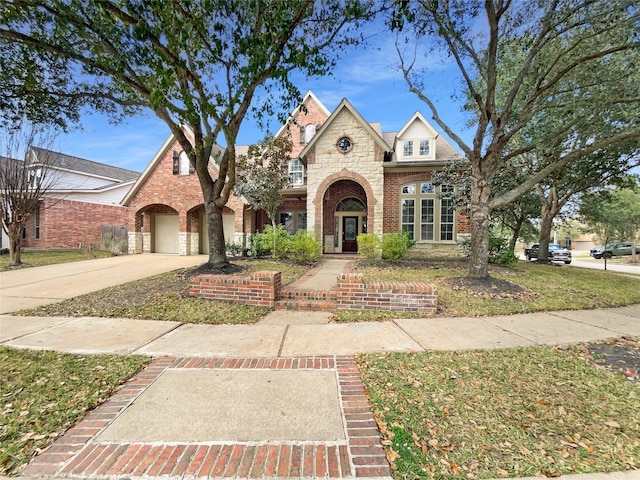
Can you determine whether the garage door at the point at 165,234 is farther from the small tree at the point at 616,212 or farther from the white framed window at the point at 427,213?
the small tree at the point at 616,212

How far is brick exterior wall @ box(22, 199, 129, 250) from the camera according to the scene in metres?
18.8

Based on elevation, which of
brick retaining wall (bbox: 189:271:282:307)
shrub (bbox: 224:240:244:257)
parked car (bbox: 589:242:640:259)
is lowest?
parked car (bbox: 589:242:640:259)

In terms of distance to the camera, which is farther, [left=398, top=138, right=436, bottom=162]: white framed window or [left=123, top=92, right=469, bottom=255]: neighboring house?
[left=398, top=138, right=436, bottom=162]: white framed window

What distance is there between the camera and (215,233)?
8633 millimetres

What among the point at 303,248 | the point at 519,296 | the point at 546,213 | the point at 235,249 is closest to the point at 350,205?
the point at 303,248

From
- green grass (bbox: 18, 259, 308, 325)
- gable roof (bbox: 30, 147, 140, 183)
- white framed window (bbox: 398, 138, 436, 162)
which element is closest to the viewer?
green grass (bbox: 18, 259, 308, 325)

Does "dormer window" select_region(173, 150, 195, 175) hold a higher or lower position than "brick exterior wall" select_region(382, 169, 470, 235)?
higher

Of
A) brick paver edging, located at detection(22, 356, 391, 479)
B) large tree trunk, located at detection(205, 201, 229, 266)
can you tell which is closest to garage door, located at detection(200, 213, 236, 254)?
large tree trunk, located at detection(205, 201, 229, 266)

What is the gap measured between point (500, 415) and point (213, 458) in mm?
2376

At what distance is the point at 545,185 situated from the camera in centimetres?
1398

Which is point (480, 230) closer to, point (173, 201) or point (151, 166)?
point (173, 201)

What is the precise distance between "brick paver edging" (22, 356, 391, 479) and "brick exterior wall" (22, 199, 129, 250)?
20512 mm

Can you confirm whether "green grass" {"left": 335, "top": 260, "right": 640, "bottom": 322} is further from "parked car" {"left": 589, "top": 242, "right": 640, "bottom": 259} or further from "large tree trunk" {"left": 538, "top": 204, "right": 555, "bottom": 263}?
"parked car" {"left": 589, "top": 242, "right": 640, "bottom": 259}

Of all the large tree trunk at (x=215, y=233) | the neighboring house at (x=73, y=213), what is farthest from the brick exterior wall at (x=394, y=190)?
the neighboring house at (x=73, y=213)
